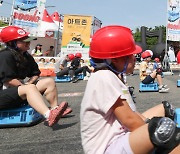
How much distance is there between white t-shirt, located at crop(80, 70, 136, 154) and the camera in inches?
75.7

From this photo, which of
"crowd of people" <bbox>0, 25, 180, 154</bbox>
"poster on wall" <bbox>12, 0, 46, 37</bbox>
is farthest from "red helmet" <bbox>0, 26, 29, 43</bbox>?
"poster on wall" <bbox>12, 0, 46, 37</bbox>

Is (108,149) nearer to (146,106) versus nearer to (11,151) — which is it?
(11,151)

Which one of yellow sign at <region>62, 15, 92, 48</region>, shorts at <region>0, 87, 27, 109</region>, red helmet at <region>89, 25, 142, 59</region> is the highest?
yellow sign at <region>62, 15, 92, 48</region>

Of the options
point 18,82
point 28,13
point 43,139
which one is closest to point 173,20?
point 28,13

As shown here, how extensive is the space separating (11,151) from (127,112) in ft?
5.24

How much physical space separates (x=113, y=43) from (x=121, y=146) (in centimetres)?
67

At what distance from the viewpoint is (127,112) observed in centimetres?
→ 194

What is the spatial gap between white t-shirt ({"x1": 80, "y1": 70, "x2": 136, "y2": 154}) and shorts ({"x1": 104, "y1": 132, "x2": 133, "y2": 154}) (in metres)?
0.03

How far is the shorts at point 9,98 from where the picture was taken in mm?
3865

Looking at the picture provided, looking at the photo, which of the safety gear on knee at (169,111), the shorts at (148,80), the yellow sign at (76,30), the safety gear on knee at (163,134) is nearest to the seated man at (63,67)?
the yellow sign at (76,30)

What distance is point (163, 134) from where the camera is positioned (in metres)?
1.75

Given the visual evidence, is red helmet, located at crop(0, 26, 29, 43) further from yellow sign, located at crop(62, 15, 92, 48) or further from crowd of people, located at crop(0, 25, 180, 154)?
yellow sign, located at crop(62, 15, 92, 48)

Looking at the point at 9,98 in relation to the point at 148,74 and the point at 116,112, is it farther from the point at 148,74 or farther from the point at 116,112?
the point at 148,74

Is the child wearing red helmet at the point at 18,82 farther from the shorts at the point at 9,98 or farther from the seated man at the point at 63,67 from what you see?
the seated man at the point at 63,67
